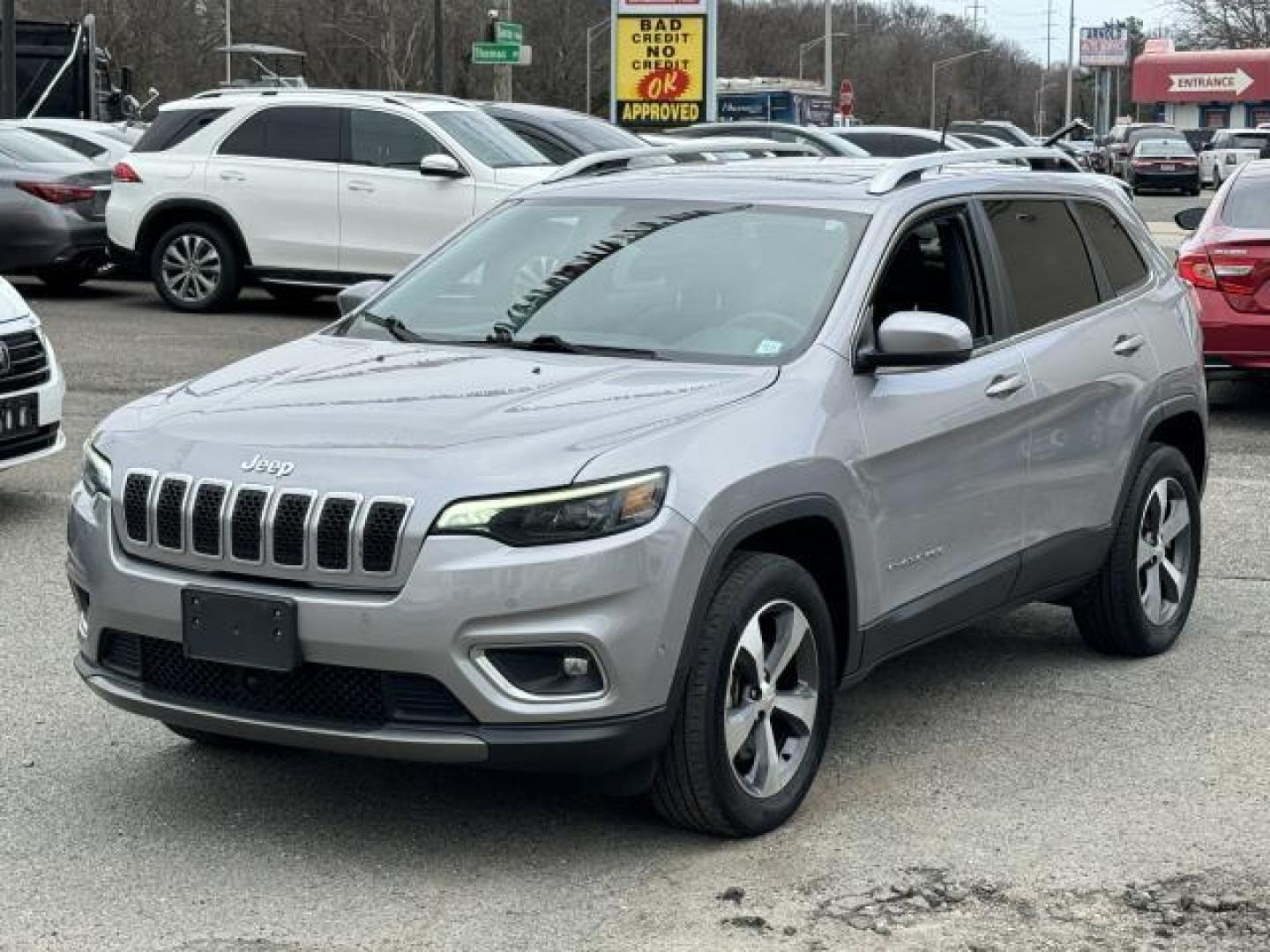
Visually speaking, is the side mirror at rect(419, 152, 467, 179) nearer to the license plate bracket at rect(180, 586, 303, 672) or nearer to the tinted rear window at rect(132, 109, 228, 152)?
the tinted rear window at rect(132, 109, 228, 152)

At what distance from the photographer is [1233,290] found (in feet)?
39.6

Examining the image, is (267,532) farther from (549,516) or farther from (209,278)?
(209,278)

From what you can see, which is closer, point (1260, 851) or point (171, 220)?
point (1260, 851)

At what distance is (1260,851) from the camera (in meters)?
5.10

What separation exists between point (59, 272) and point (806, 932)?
51.5 feet

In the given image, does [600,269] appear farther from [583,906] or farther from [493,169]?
[493,169]

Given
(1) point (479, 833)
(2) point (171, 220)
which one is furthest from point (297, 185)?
(1) point (479, 833)

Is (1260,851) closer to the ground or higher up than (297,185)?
closer to the ground

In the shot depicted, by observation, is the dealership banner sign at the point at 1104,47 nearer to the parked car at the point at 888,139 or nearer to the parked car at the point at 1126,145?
the parked car at the point at 1126,145

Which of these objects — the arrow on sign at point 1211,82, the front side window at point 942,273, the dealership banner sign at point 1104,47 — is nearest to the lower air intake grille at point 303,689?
the front side window at point 942,273

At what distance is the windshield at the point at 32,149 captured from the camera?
18.4m

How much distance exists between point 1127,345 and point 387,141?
10.8 m

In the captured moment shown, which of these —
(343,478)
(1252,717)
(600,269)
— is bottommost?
(1252,717)

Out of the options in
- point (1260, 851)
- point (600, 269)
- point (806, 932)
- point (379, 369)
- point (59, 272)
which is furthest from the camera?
point (59, 272)
